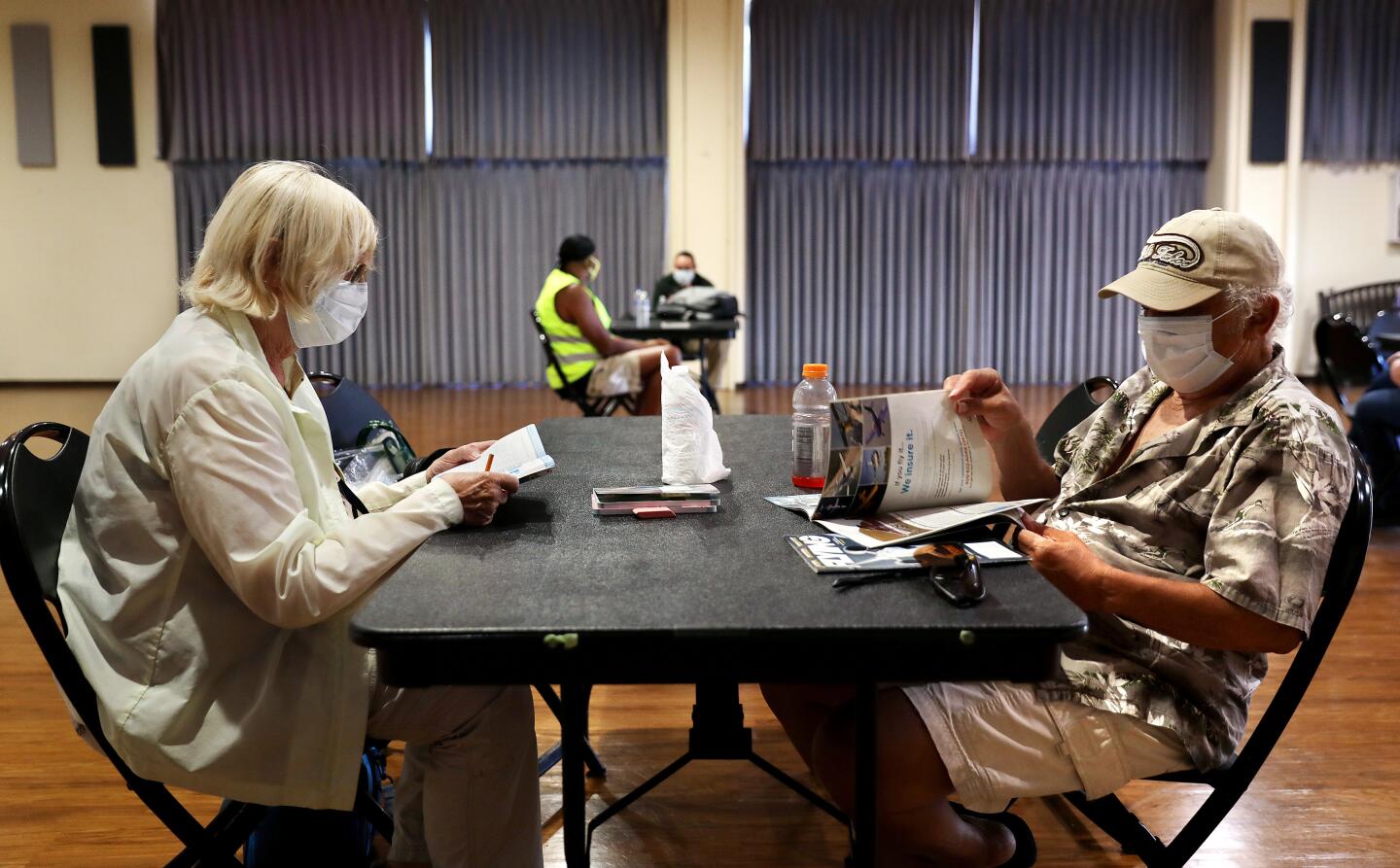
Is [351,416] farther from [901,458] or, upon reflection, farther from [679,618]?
[679,618]

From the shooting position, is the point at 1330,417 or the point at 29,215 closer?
the point at 1330,417

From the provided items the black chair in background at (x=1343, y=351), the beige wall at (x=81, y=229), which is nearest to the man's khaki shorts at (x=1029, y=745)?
the black chair in background at (x=1343, y=351)

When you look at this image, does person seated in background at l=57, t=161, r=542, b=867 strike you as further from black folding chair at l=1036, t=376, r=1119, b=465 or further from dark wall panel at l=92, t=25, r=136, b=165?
dark wall panel at l=92, t=25, r=136, b=165

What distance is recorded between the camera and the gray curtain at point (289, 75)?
9.05 meters

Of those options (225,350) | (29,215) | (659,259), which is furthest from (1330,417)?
(29,215)

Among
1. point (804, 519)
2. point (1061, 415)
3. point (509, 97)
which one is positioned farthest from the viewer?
point (509, 97)

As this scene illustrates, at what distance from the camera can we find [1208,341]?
148cm

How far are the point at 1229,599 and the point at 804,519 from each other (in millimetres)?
519

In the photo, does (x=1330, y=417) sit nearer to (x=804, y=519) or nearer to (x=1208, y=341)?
(x=1208, y=341)

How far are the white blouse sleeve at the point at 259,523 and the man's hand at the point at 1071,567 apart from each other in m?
0.75

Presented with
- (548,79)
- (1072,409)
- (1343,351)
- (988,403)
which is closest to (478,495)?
(988,403)

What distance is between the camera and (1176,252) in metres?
1.51

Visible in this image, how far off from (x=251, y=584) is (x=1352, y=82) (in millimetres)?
9849

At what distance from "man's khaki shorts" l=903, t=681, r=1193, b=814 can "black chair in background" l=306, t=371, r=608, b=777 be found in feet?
3.26
